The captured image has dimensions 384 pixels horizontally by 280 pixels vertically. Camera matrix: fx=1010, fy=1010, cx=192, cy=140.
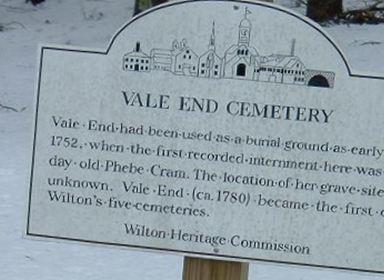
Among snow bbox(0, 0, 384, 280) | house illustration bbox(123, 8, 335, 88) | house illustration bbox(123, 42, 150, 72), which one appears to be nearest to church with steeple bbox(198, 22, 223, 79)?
house illustration bbox(123, 8, 335, 88)

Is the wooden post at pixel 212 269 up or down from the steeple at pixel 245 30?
down

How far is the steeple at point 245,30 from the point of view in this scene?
115 inches

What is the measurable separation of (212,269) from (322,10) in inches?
456

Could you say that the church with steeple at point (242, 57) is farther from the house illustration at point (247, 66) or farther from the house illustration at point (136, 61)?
the house illustration at point (136, 61)

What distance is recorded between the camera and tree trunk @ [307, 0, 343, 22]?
1440 cm

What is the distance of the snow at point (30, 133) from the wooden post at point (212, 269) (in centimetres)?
13

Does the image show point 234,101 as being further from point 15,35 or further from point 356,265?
point 15,35

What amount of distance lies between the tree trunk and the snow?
56 cm

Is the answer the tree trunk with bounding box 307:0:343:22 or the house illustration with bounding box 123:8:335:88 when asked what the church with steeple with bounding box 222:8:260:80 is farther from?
the tree trunk with bounding box 307:0:343:22

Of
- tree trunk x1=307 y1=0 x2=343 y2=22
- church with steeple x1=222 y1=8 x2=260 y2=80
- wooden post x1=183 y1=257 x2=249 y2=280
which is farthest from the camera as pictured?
tree trunk x1=307 y1=0 x2=343 y2=22

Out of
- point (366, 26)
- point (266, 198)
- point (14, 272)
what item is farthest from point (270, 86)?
point (366, 26)

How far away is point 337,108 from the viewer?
115 inches

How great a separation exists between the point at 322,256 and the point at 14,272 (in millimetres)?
2730

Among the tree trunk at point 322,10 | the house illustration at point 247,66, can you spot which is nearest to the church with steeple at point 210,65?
the house illustration at point 247,66
